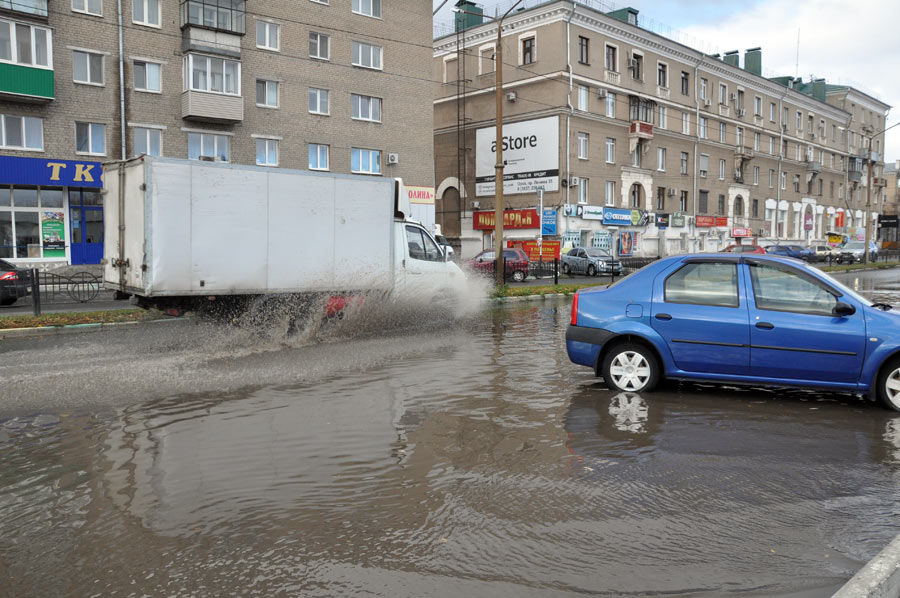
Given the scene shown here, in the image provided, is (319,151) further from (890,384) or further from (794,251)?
(794,251)

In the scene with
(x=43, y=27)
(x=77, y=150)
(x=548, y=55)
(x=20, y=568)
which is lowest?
(x=20, y=568)

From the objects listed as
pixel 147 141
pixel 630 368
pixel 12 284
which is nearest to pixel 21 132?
pixel 147 141

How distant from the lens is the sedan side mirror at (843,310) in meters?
6.68

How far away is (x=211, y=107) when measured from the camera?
30.8 meters

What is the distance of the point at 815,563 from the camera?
3.62 meters

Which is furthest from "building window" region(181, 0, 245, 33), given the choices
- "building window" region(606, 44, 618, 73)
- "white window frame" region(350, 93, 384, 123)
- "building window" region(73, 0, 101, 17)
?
"building window" region(606, 44, 618, 73)

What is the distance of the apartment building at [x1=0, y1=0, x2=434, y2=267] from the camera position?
90.9ft

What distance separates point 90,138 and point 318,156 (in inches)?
406

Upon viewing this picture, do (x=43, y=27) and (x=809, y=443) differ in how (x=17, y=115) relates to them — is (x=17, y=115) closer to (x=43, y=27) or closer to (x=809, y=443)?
(x=43, y=27)

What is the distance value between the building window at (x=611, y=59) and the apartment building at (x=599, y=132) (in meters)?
0.10

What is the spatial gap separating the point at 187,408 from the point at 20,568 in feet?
11.3

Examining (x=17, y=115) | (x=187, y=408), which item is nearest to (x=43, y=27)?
(x=17, y=115)

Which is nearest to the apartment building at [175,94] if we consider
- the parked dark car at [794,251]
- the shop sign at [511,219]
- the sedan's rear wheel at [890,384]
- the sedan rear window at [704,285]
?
the shop sign at [511,219]

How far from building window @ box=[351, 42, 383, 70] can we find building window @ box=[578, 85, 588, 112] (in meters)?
13.1
